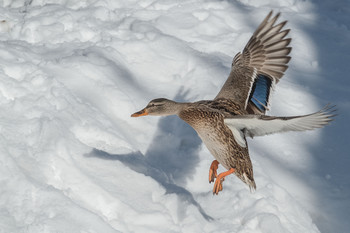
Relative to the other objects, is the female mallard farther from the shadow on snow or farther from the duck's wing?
the shadow on snow

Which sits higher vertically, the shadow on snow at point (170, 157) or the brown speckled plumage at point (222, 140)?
the brown speckled plumage at point (222, 140)

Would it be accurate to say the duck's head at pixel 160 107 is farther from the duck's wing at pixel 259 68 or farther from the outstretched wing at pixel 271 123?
the outstretched wing at pixel 271 123

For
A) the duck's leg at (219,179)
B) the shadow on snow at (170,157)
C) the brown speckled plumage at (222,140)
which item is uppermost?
the brown speckled plumage at (222,140)

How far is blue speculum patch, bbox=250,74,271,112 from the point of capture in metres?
3.53

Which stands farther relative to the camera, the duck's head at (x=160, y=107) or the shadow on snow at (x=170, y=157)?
the duck's head at (x=160, y=107)

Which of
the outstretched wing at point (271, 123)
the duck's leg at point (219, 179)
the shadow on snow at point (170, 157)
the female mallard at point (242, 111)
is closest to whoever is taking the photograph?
the outstretched wing at point (271, 123)

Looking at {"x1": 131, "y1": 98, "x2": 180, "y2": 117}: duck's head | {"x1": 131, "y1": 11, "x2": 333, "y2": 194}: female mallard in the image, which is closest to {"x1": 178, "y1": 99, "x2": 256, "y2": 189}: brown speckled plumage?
{"x1": 131, "y1": 11, "x2": 333, "y2": 194}: female mallard

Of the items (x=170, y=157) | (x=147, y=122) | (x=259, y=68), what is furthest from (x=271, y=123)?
(x=147, y=122)

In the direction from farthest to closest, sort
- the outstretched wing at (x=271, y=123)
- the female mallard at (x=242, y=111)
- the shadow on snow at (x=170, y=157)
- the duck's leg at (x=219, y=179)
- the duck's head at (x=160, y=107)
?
the duck's head at (x=160, y=107)
the shadow on snow at (x=170, y=157)
the duck's leg at (x=219, y=179)
the female mallard at (x=242, y=111)
the outstretched wing at (x=271, y=123)

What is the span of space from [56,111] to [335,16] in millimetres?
3621

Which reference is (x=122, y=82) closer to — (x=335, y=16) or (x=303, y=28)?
(x=303, y=28)

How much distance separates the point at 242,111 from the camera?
10.9 feet

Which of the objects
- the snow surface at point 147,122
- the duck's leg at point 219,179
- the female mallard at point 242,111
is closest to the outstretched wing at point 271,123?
the female mallard at point 242,111

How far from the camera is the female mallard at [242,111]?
2770 millimetres
